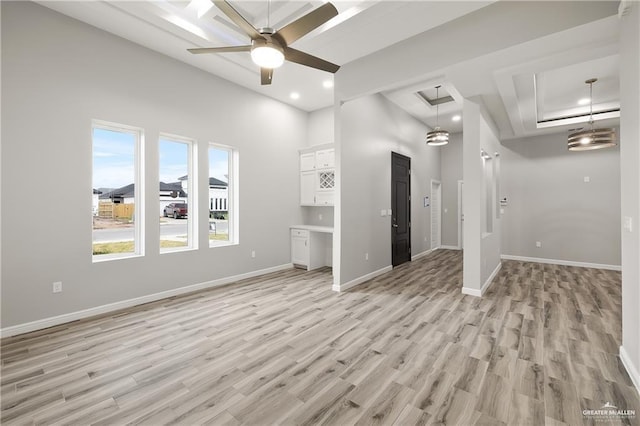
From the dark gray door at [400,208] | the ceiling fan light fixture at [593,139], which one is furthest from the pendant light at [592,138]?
the dark gray door at [400,208]

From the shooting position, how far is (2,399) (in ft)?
6.79

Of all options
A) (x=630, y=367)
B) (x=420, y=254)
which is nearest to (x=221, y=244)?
(x=420, y=254)

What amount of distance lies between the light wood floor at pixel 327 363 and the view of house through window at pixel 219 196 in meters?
1.38

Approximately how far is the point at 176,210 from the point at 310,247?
105 inches

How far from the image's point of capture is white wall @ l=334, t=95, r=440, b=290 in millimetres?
4730

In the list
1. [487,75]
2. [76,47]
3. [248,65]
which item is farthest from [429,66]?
[76,47]

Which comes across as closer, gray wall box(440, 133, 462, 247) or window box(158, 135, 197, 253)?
window box(158, 135, 197, 253)

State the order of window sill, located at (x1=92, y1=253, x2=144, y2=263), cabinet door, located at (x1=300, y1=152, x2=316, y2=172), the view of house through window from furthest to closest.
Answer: cabinet door, located at (x1=300, y1=152, x2=316, y2=172) → the view of house through window → window sill, located at (x1=92, y1=253, x2=144, y2=263)

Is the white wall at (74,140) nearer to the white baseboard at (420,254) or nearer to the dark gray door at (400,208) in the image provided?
the dark gray door at (400,208)

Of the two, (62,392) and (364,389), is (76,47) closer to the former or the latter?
(62,392)

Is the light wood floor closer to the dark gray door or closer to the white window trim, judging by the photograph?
the white window trim

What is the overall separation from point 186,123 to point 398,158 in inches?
171

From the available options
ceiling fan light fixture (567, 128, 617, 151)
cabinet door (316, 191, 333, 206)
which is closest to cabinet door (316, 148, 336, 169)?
cabinet door (316, 191, 333, 206)

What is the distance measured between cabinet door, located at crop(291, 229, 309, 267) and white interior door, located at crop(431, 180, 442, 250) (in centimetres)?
444
